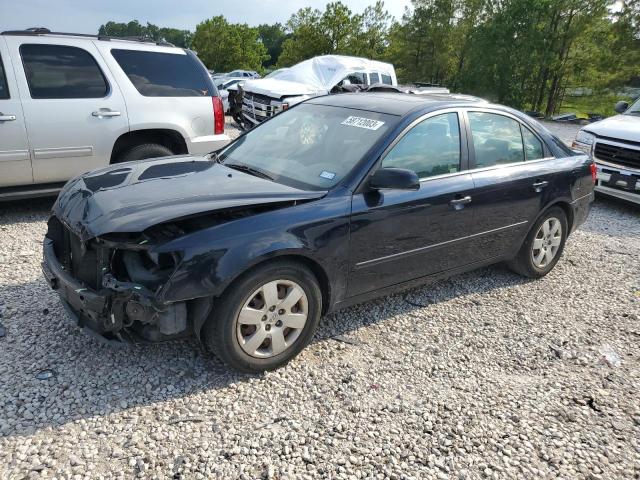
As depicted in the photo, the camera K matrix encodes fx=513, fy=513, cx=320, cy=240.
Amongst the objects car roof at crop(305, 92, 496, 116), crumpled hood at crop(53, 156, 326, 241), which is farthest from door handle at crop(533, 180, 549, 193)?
crumpled hood at crop(53, 156, 326, 241)

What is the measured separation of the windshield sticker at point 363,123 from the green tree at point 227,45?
1928 inches

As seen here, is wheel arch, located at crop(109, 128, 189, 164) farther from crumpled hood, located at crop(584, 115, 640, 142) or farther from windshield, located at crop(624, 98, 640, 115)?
windshield, located at crop(624, 98, 640, 115)

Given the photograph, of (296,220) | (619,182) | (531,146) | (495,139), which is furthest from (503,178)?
(619,182)

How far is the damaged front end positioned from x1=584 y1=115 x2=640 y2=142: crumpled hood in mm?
7255

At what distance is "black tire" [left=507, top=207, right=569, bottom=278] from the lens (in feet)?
15.3

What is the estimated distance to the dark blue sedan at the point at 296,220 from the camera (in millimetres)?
2768

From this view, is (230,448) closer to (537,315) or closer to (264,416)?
(264,416)

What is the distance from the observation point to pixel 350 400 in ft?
9.83

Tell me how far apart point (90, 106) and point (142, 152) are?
2.35ft

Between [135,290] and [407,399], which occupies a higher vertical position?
[135,290]

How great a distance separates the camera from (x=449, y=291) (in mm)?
4543

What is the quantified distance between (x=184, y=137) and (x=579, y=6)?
26.2 metres

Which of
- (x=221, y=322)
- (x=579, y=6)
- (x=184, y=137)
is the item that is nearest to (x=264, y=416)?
(x=221, y=322)

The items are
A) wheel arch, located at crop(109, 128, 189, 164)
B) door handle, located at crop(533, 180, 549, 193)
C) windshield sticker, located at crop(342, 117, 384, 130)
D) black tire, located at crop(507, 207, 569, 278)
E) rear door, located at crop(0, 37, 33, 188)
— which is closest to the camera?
windshield sticker, located at crop(342, 117, 384, 130)
